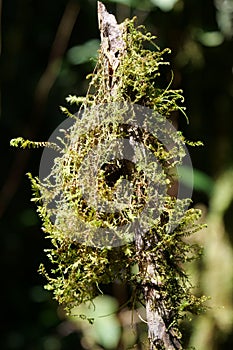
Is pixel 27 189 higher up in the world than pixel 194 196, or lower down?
lower down

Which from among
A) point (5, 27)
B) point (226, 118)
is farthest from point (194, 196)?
point (5, 27)

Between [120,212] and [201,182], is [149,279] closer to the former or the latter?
[120,212]

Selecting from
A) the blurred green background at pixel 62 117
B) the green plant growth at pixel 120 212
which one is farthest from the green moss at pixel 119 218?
the blurred green background at pixel 62 117

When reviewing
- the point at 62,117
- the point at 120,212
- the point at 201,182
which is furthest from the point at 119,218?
the point at 62,117

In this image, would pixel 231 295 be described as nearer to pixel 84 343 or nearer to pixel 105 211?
pixel 84 343

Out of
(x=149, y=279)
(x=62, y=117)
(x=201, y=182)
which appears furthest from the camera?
(x=62, y=117)

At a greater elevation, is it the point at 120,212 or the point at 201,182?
the point at 120,212

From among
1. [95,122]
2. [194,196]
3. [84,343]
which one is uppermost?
[95,122]
